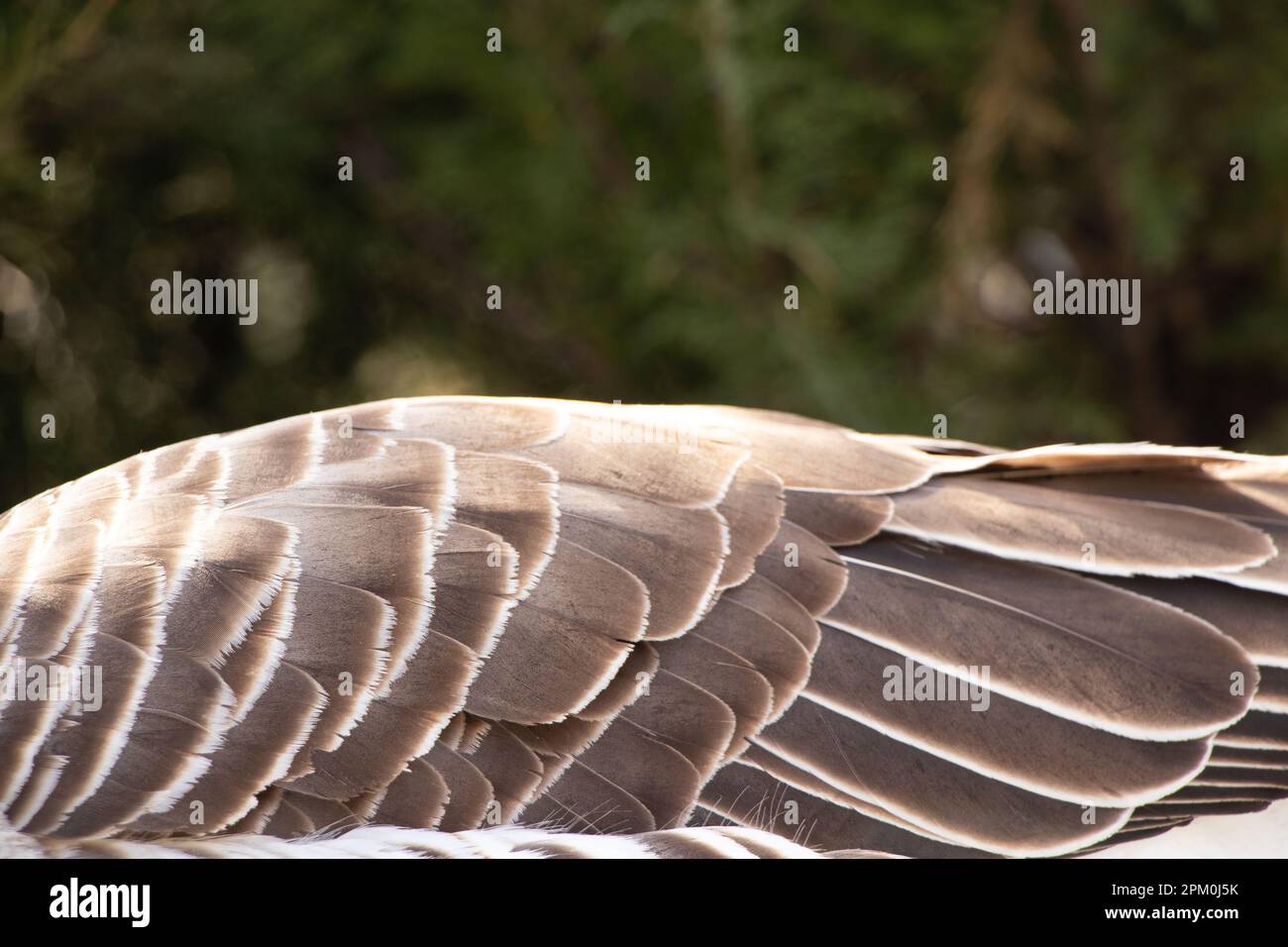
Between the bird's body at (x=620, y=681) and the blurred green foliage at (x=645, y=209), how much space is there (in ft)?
4.99

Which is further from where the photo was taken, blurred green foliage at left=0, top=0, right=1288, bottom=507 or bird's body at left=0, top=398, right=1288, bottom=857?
blurred green foliage at left=0, top=0, right=1288, bottom=507

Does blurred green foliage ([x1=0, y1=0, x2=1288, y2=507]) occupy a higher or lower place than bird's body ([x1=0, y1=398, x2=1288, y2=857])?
higher

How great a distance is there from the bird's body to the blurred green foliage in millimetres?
1520

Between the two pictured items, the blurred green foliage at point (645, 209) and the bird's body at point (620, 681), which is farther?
the blurred green foliage at point (645, 209)

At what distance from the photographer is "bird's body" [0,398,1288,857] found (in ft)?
5.17

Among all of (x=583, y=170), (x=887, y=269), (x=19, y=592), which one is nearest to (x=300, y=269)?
(x=583, y=170)

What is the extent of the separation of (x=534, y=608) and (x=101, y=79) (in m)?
2.53

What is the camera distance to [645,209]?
328cm

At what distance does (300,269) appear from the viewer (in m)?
3.83

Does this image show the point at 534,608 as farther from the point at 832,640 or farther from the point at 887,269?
the point at 887,269

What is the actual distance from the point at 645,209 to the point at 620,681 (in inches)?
75.1

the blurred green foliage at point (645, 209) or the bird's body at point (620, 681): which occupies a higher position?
the blurred green foliage at point (645, 209)

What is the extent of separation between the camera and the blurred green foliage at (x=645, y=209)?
3221 millimetres

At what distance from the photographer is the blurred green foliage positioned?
3.22 meters
